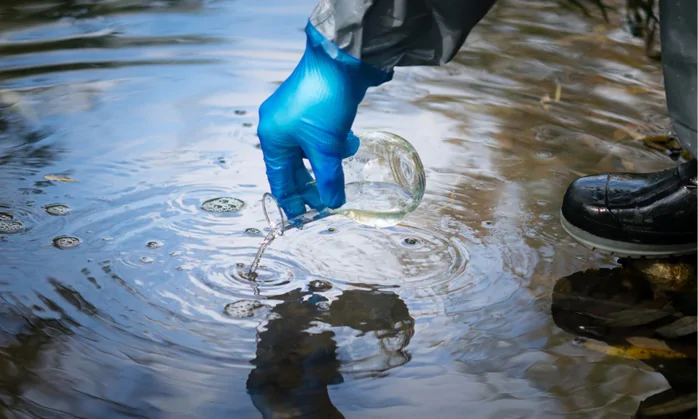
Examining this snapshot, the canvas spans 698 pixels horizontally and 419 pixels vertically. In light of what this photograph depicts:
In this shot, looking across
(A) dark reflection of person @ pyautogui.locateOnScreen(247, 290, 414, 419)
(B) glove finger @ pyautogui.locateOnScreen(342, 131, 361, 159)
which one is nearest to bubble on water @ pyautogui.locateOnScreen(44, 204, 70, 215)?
(A) dark reflection of person @ pyautogui.locateOnScreen(247, 290, 414, 419)

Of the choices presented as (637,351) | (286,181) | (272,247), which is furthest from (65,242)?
(637,351)

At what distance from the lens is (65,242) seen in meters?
2.47

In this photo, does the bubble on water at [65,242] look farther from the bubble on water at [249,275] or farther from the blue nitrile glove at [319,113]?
the blue nitrile glove at [319,113]

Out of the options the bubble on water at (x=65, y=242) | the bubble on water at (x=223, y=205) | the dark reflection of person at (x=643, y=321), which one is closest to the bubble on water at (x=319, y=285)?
the bubble on water at (x=223, y=205)

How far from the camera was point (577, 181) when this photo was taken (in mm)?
2650

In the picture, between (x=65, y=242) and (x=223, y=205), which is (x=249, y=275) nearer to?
(x=223, y=205)

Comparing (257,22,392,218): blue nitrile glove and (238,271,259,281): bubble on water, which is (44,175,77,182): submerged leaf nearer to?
(238,271,259,281): bubble on water

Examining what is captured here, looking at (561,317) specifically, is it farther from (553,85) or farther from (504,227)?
(553,85)

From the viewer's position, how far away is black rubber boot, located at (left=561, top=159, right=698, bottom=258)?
2484 millimetres

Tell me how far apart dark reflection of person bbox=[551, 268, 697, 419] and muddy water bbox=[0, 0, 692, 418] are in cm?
6

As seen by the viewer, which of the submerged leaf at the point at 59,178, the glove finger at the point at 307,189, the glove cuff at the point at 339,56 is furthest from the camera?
the submerged leaf at the point at 59,178

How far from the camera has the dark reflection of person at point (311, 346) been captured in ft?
6.11

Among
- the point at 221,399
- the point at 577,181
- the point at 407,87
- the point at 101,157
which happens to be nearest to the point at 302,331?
the point at 221,399

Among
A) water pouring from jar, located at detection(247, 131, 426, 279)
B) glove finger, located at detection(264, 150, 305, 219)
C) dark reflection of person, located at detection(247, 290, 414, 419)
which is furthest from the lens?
water pouring from jar, located at detection(247, 131, 426, 279)
